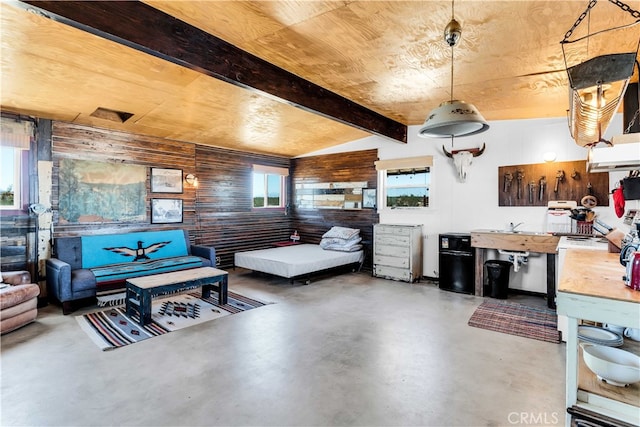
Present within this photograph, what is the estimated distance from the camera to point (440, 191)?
6.00 metres

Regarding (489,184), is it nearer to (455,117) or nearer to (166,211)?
(455,117)

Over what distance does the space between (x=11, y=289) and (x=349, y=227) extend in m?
5.41

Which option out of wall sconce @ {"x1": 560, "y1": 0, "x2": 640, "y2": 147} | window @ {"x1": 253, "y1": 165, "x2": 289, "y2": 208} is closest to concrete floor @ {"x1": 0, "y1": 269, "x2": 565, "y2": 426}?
wall sconce @ {"x1": 560, "y1": 0, "x2": 640, "y2": 147}

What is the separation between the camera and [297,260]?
5645 mm

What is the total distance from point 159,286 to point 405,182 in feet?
15.5

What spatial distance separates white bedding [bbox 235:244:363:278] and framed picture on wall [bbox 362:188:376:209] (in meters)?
1.00

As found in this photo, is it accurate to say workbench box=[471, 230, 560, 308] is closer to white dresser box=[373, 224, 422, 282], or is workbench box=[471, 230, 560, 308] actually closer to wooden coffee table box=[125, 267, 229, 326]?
white dresser box=[373, 224, 422, 282]

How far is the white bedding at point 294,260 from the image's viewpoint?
5.43m

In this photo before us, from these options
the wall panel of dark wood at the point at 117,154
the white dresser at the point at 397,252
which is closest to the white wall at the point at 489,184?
the white dresser at the point at 397,252

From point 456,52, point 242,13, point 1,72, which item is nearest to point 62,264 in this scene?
point 1,72

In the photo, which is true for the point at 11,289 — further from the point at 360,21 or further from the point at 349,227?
the point at 349,227

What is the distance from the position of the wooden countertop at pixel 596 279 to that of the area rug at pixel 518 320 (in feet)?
4.99

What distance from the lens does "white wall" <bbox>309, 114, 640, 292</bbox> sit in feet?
16.0

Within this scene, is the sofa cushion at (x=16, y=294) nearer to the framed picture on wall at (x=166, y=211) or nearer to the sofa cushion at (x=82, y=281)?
the sofa cushion at (x=82, y=281)
